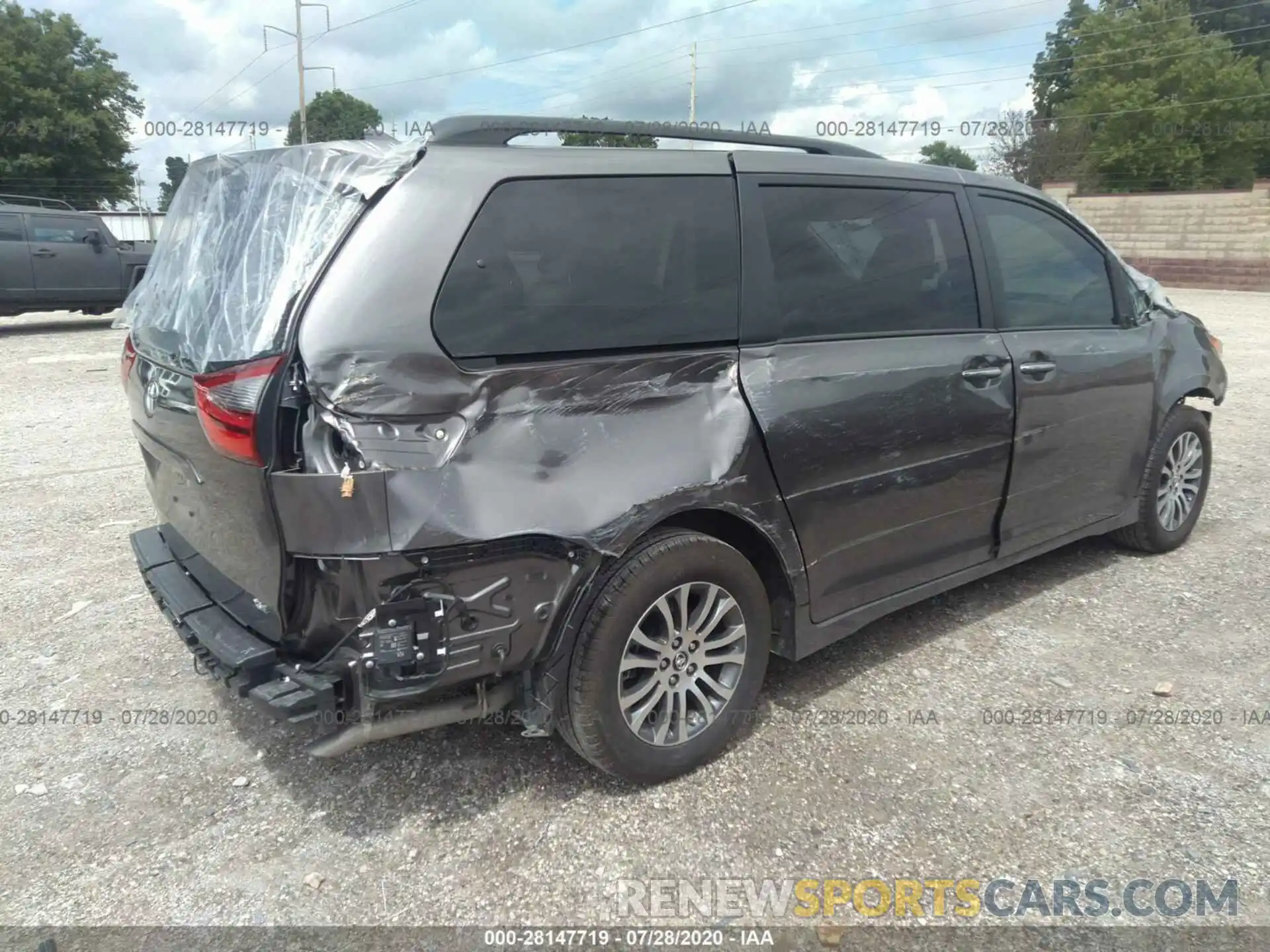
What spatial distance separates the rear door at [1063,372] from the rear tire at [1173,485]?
6.8 inches

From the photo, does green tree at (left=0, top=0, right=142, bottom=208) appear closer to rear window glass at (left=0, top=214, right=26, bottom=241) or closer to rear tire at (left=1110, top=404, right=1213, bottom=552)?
rear window glass at (left=0, top=214, right=26, bottom=241)

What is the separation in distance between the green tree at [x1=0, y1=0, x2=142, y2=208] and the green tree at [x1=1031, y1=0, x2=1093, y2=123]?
48.7 metres

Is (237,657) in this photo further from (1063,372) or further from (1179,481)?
(1179,481)

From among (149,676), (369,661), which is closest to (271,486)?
(369,661)

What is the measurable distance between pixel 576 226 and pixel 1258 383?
32.9 ft

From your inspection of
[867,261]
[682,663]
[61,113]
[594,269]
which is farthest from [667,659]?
[61,113]

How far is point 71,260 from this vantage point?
1384cm

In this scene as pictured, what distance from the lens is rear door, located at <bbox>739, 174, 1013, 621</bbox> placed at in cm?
302

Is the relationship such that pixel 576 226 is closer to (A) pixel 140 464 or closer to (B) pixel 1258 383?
(A) pixel 140 464

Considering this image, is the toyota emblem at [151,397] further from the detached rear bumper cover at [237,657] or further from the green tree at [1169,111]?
the green tree at [1169,111]

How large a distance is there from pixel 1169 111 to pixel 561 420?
46.2 meters

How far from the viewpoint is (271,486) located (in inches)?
92.2

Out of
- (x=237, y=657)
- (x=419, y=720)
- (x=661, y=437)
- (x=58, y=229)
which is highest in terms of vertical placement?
(x=58, y=229)

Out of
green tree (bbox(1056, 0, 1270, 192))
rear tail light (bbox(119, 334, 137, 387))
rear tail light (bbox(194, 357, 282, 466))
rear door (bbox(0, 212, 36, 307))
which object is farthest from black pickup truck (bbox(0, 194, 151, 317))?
green tree (bbox(1056, 0, 1270, 192))
